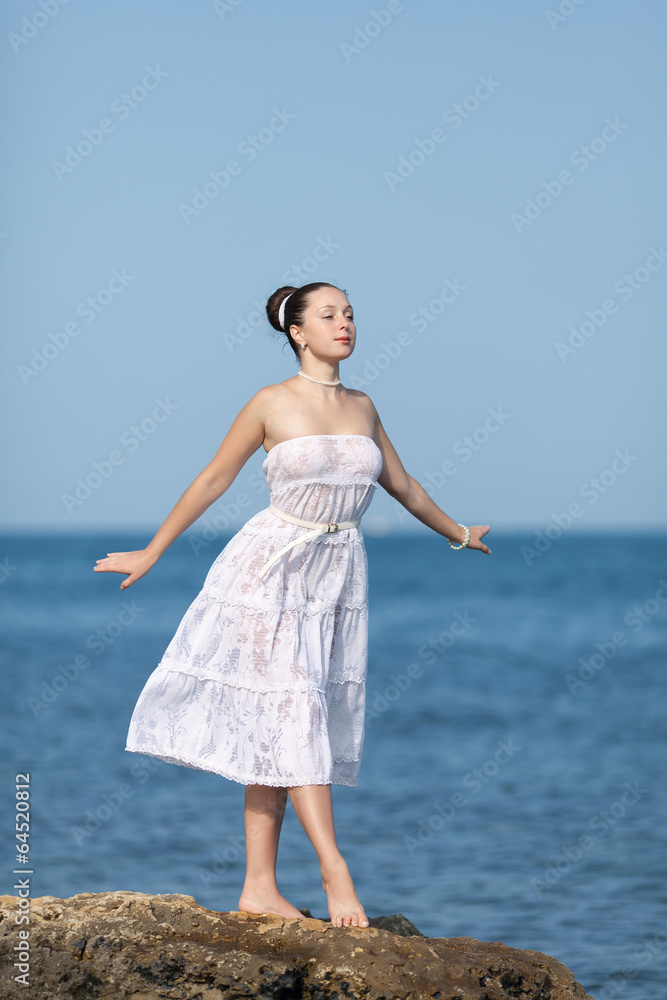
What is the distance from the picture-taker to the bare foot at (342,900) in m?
4.24

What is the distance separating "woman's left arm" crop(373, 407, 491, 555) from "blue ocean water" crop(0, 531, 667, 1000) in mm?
3395

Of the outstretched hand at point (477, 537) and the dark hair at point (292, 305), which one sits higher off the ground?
the dark hair at point (292, 305)

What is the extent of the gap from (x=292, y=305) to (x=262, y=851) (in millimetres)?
2197

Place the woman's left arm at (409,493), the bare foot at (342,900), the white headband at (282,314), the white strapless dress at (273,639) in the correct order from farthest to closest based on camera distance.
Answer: the woman's left arm at (409,493)
the white headband at (282,314)
the white strapless dress at (273,639)
the bare foot at (342,900)

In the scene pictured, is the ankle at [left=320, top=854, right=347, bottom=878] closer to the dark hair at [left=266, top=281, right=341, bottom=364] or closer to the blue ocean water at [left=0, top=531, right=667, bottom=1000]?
the dark hair at [left=266, top=281, right=341, bottom=364]

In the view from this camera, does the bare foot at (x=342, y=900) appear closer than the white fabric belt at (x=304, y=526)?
Yes

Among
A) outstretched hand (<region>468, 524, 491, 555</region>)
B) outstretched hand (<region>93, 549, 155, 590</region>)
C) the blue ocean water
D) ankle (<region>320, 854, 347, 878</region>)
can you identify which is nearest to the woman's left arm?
outstretched hand (<region>468, 524, 491, 555</region>)

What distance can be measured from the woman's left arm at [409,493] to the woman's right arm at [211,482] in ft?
1.76

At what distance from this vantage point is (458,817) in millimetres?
10805

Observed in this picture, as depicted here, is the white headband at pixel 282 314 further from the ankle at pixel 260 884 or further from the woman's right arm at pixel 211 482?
the ankle at pixel 260 884

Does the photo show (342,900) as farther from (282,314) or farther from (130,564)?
(282,314)

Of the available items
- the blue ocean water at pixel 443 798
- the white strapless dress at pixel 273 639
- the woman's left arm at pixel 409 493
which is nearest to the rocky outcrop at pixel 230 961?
the white strapless dress at pixel 273 639

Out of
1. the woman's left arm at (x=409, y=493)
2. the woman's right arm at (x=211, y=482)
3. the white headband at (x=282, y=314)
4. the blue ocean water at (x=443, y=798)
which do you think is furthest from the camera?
the blue ocean water at (x=443, y=798)

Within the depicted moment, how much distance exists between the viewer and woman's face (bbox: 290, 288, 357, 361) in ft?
14.9
